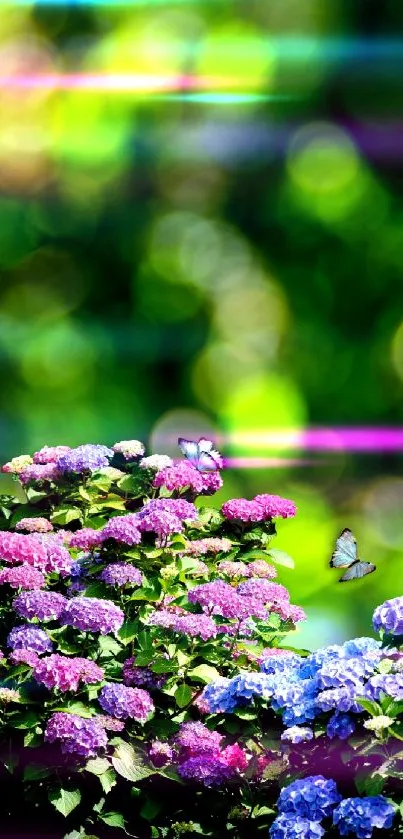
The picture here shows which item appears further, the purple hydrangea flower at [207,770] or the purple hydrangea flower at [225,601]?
the purple hydrangea flower at [225,601]

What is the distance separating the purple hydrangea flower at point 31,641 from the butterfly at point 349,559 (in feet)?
1.49

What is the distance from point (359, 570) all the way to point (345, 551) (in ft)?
0.16

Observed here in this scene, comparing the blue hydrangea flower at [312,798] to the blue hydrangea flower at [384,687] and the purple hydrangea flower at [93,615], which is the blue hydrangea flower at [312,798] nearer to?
the blue hydrangea flower at [384,687]

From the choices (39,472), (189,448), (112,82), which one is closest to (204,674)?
(189,448)

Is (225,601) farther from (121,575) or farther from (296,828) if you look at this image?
(296,828)

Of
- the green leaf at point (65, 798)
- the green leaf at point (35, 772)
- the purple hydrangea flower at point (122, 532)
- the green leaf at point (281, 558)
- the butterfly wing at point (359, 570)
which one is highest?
the green leaf at point (281, 558)

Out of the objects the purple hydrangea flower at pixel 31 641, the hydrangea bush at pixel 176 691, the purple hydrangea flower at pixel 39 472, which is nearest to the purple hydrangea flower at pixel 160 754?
the hydrangea bush at pixel 176 691

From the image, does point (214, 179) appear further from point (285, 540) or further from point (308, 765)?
point (308, 765)

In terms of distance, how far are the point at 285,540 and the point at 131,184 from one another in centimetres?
70

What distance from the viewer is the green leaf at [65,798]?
1.75m

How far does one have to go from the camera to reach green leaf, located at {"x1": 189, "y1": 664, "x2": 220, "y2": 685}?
190 centimetres

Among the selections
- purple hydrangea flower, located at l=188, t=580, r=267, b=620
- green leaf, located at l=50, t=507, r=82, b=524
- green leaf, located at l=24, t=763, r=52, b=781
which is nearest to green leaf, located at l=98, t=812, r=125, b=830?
green leaf, located at l=24, t=763, r=52, b=781

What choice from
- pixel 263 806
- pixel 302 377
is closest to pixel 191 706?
pixel 263 806

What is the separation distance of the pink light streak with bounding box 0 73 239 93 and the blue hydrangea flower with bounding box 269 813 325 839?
3.29 feet
